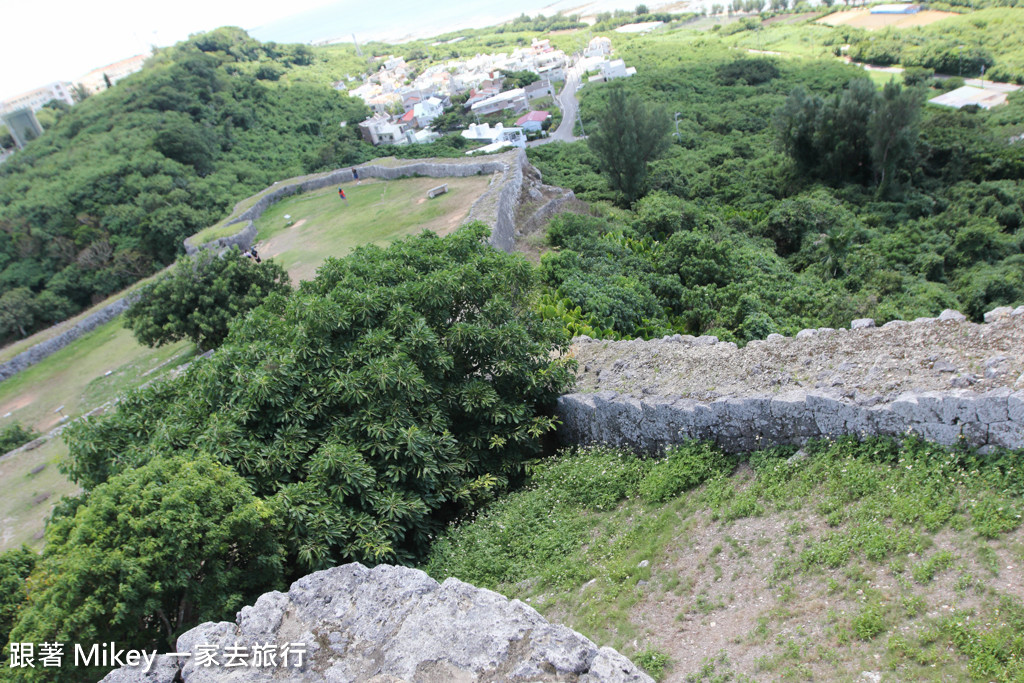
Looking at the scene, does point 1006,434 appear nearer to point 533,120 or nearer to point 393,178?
point 393,178

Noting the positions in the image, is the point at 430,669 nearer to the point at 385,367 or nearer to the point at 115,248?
the point at 385,367

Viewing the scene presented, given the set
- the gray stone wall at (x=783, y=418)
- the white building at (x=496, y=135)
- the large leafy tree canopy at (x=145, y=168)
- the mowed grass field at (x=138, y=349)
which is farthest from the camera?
the white building at (x=496, y=135)

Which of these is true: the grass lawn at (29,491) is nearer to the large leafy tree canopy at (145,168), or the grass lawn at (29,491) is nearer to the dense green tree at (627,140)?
the large leafy tree canopy at (145,168)

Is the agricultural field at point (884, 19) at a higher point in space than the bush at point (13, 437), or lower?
higher

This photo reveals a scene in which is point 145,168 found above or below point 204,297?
above

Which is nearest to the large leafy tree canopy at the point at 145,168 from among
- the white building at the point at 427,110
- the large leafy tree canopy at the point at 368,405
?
the white building at the point at 427,110

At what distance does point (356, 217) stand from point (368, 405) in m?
17.2

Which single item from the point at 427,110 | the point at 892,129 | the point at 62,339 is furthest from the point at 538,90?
the point at 62,339

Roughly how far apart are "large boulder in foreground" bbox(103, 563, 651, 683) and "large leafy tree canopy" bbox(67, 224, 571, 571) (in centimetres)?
118

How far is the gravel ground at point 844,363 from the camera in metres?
7.21

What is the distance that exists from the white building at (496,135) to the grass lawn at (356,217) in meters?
23.4

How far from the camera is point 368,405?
332 inches

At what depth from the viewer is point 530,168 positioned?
26.2 m

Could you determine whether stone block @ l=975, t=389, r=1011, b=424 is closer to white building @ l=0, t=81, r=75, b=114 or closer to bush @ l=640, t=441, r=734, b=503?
bush @ l=640, t=441, r=734, b=503
